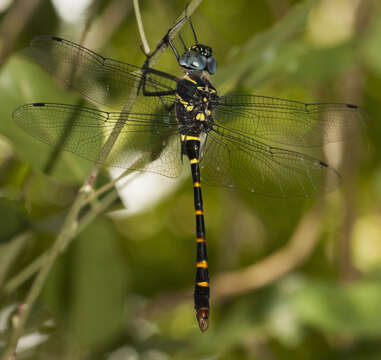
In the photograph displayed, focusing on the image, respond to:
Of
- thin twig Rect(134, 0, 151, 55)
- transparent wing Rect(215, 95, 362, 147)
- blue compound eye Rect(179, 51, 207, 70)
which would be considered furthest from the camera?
transparent wing Rect(215, 95, 362, 147)

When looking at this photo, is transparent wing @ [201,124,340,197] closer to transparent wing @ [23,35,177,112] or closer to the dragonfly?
the dragonfly

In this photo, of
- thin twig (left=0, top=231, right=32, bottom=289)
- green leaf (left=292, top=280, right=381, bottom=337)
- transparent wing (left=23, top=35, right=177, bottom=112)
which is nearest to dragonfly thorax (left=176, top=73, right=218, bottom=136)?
transparent wing (left=23, top=35, right=177, bottom=112)

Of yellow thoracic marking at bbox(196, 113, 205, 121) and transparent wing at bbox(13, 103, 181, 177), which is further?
yellow thoracic marking at bbox(196, 113, 205, 121)

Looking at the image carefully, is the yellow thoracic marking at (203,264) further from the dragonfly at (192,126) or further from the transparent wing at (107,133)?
the transparent wing at (107,133)

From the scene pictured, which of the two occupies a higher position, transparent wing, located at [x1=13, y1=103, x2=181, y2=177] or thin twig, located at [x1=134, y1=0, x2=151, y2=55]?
thin twig, located at [x1=134, y1=0, x2=151, y2=55]

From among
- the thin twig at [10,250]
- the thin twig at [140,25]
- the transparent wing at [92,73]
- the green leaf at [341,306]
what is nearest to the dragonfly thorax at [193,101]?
the transparent wing at [92,73]

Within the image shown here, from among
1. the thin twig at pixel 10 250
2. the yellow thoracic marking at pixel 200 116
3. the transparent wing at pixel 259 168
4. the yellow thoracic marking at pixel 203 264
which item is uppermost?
the yellow thoracic marking at pixel 200 116
